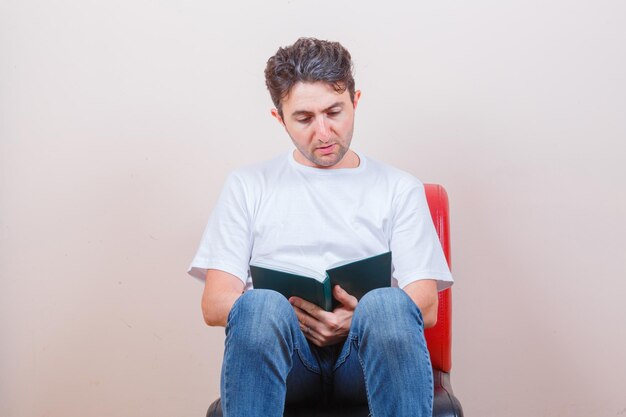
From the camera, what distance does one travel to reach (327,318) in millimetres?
1404

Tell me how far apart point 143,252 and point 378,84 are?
0.82 meters

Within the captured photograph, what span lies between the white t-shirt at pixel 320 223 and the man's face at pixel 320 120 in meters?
0.06

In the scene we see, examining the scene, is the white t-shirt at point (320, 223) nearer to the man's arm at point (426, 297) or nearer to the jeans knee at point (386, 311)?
the man's arm at point (426, 297)

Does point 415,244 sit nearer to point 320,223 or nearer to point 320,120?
point 320,223

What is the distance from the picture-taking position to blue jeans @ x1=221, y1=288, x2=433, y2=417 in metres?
1.22

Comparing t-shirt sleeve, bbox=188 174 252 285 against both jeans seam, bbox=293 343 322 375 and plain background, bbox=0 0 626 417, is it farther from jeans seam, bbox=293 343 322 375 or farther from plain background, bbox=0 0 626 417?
plain background, bbox=0 0 626 417

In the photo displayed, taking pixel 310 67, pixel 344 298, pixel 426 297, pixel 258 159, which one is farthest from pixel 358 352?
pixel 258 159

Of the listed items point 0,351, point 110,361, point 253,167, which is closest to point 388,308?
point 253,167

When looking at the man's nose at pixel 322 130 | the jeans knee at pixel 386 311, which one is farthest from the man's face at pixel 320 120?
the jeans knee at pixel 386 311

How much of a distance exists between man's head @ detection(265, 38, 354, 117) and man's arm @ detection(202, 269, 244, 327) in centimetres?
41

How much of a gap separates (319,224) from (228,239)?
20cm

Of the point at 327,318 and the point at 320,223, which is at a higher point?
the point at 320,223

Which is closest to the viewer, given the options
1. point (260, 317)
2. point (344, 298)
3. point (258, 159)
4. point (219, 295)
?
point (260, 317)

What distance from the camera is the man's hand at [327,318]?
4.60ft
